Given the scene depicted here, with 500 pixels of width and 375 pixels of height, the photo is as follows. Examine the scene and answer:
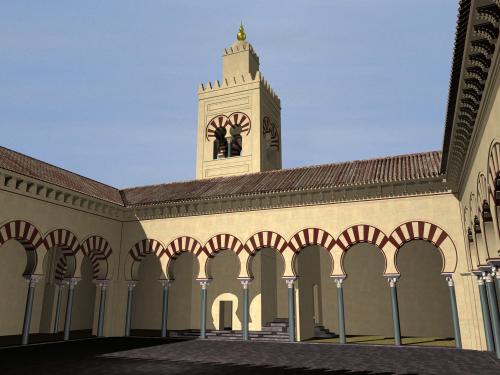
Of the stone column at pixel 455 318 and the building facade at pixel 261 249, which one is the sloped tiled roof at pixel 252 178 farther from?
the stone column at pixel 455 318

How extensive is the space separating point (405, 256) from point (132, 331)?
1180 centimetres

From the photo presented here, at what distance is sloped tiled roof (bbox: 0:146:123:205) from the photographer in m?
13.6

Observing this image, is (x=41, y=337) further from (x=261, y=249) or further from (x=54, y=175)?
(x=261, y=249)

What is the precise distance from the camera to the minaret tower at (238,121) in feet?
72.2

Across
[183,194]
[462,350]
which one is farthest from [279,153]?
[462,350]

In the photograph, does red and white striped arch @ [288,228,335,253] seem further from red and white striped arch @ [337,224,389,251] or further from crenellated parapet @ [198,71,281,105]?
crenellated parapet @ [198,71,281,105]

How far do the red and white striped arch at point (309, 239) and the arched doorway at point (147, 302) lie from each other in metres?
6.89

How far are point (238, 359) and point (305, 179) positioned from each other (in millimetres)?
7348

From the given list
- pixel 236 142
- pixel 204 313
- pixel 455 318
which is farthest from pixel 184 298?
pixel 455 318

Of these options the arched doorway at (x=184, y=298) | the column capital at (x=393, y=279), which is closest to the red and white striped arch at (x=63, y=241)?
the arched doorway at (x=184, y=298)

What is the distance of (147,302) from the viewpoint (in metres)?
18.4

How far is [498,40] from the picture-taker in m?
5.49

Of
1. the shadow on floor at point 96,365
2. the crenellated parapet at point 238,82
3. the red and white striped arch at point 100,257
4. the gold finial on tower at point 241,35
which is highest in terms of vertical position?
the gold finial on tower at point 241,35

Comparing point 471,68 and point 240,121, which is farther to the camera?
point 240,121
